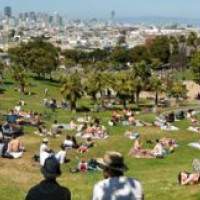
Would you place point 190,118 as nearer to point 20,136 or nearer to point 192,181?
point 20,136

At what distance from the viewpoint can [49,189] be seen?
20.7ft

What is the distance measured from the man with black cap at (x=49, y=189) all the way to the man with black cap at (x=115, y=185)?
1.31ft

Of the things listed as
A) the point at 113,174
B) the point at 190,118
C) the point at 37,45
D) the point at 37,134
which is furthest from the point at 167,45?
the point at 113,174

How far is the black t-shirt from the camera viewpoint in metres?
6.25

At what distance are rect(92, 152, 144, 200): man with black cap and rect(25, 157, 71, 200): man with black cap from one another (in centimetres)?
40

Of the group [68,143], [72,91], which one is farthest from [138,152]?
[72,91]

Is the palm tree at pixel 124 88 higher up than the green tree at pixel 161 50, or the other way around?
the palm tree at pixel 124 88

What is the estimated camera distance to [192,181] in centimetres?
1652

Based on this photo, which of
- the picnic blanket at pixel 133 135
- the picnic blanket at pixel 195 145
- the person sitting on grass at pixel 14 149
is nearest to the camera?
the person sitting on grass at pixel 14 149

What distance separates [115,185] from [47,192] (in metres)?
0.80

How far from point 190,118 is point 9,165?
21288 mm

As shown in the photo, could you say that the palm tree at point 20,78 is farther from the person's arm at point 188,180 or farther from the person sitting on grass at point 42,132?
the person's arm at point 188,180

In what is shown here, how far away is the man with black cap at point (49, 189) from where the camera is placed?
6.25m

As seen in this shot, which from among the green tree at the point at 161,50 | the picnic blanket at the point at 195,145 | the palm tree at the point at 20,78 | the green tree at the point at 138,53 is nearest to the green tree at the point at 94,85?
the palm tree at the point at 20,78
